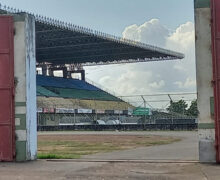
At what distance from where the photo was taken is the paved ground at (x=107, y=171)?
11.0m

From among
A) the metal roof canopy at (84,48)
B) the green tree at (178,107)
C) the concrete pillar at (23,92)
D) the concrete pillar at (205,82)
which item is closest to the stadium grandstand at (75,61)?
the metal roof canopy at (84,48)

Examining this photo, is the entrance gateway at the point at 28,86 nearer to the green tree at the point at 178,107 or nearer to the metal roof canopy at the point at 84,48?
the green tree at the point at 178,107

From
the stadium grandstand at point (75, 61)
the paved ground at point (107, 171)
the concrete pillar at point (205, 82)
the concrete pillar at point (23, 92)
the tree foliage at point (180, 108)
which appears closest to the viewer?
the paved ground at point (107, 171)

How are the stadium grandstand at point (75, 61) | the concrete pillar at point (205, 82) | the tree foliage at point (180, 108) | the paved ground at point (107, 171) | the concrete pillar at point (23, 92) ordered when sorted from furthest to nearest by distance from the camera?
1. the stadium grandstand at point (75, 61)
2. the tree foliage at point (180, 108)
3. the concrete pillar at point (23, 92)
4. the concrete pillar at point (205, 82)
5. the paved ground at point (107, 171)

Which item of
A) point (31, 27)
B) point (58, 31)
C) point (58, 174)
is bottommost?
point (58, 174)

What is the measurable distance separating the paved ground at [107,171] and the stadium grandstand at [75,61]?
1646 inches

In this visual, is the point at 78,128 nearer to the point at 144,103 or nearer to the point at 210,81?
the point at 144,103

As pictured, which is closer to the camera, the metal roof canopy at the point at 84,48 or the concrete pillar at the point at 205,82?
the concrete pillar at the point at 205,82

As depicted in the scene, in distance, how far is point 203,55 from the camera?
1327 cm

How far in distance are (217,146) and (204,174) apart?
2.08 meters

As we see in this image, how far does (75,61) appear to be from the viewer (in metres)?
90.7

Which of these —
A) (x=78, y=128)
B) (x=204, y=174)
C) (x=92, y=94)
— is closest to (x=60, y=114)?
(x=78, y=128)

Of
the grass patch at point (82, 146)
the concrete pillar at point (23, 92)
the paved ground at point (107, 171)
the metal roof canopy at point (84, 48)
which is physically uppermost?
the metal roof canopy at point (84, 48)

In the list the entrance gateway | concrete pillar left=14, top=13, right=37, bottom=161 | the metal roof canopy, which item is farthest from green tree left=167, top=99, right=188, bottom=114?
concrete pillar left=14, top=13, right=37, bottom=161
